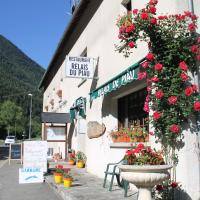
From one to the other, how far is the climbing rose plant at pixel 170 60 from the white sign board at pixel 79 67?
5253mm

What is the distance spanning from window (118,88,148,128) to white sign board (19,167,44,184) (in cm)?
301

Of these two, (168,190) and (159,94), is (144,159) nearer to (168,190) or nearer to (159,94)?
(168,190)

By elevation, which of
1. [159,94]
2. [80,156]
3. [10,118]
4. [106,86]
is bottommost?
[80,156]

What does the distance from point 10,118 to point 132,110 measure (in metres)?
71.8

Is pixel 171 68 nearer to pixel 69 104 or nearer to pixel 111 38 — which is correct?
pixel 111 38

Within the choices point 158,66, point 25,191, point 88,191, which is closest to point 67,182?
point 88,191

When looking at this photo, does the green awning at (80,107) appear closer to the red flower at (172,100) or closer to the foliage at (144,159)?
the red flower at (172,100)

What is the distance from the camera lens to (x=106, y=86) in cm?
955

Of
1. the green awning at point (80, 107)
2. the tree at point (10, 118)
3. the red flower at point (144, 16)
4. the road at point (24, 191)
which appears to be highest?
the tree at point (10, 118)

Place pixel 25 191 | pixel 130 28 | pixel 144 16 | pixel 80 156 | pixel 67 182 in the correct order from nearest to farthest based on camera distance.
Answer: pixel 144 16 < pixel 130 28 < pixel 67 182 < pixel 25 191 < pixel 80 156

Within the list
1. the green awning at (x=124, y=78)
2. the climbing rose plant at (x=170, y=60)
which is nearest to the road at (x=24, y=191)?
the green awning at (x=124, y=78)

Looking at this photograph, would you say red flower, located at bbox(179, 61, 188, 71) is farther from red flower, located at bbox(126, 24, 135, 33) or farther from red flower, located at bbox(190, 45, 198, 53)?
red flower, located at bbox(126, 24, 135, 33)

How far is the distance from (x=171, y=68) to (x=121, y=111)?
4.26m

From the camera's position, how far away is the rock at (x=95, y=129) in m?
11.4
